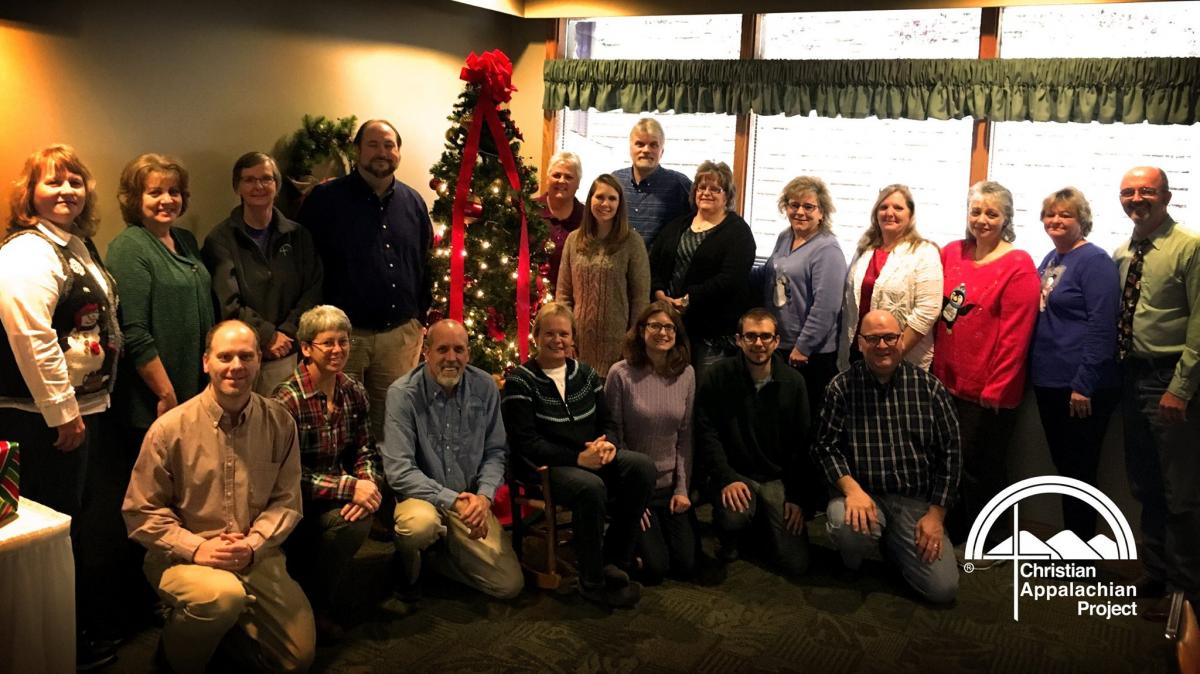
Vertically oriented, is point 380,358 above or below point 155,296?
below

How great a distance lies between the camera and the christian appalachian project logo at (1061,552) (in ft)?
12.5

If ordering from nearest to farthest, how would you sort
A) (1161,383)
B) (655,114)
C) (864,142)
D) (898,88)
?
(1161,383), (898,88), (864,142), (655,114)

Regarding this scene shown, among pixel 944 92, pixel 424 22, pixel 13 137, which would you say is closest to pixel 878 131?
pixel 944 92

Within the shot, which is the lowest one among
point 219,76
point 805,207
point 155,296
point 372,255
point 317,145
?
point 155,296

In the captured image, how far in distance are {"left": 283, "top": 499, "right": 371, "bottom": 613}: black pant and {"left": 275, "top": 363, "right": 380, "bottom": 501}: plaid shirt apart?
56mm

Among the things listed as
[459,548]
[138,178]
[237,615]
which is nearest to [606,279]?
[459,548]

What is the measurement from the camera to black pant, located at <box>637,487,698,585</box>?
3.84 metres

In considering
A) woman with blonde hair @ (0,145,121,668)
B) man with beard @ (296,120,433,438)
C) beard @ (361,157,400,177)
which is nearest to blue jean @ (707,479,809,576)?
man with beard @ (296,120,433,438)

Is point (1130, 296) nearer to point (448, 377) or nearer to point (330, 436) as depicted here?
point (448, 377)

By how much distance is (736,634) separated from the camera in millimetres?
3457

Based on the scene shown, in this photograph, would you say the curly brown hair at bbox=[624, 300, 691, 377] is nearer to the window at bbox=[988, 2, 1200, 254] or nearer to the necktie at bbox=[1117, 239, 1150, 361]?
the necktie at bbox=[1117, 239, 1150, 361]

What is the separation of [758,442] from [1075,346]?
1310 millimetres

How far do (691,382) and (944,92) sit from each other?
2.23 metres

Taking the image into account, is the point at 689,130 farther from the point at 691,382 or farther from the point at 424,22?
the point at 691,382
